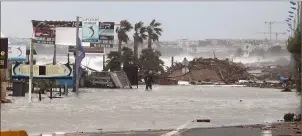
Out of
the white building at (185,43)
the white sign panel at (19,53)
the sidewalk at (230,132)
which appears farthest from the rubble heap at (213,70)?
the white building at (185,43)

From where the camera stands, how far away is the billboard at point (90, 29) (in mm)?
35906

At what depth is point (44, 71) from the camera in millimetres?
35531

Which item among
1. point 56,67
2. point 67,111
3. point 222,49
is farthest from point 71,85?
point 222,49

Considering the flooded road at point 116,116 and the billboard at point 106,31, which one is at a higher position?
the billboard at point 106,31

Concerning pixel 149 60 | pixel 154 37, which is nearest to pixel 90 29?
pixel 149 60

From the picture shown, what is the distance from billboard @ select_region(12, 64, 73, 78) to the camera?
115 ft

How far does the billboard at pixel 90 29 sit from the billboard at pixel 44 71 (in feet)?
8.36

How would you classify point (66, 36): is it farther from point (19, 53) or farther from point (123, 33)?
point (123, 33)

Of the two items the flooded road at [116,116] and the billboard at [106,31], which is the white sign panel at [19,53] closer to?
the billboard at [106,31]

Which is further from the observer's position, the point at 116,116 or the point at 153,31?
the point at 153,31

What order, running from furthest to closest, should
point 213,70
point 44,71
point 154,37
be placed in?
point 154,37 → point 213,70 → point 44,71

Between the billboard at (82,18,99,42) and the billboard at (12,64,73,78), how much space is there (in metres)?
2.55

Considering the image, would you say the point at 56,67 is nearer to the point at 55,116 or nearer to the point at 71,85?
the point at 71,85

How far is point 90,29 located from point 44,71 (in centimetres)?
406
